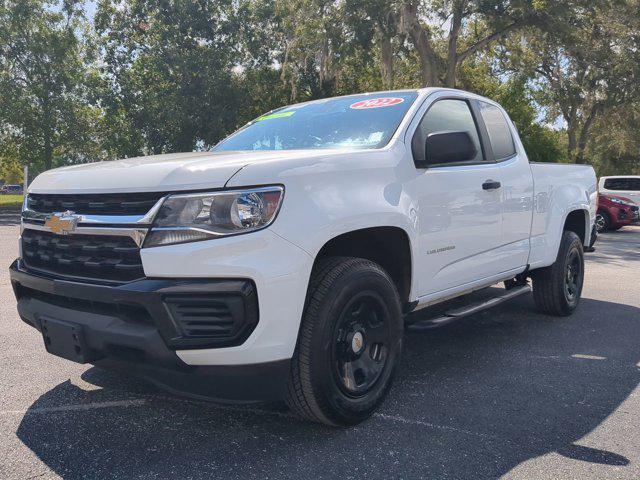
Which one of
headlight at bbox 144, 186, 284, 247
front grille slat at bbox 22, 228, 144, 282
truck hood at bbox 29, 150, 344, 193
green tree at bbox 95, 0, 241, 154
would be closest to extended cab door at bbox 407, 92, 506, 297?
truck hood at bbox 29, 150, 344, 193

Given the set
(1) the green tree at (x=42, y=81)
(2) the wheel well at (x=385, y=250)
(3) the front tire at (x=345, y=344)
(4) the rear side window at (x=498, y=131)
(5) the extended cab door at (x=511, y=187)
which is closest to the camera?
(3) the front tire at (x=345, y=344)

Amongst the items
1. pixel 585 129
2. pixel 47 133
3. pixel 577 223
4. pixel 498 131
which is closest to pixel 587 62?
pixel 585 129

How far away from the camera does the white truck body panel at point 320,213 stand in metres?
2.58

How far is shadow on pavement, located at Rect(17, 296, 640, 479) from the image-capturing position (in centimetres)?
273

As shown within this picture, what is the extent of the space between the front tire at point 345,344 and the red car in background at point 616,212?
1684 centimetres

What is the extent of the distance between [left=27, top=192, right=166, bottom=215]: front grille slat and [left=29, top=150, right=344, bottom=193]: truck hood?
1.0 inches

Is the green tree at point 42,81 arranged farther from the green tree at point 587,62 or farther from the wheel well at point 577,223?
the wheel well at point 577,223

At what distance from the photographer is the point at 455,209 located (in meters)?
3.90

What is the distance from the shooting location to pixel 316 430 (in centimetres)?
311

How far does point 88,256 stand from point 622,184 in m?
20.0

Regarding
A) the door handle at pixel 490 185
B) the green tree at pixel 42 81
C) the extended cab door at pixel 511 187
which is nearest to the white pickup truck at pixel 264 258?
the door handle at pixel 490 185

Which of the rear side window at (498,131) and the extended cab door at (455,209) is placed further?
the rear side window at (498,131)

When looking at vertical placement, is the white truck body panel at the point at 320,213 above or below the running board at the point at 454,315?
above

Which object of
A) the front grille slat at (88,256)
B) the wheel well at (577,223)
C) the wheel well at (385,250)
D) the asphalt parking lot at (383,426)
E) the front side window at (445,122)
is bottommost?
the asphalt parking lot at (383,426)
